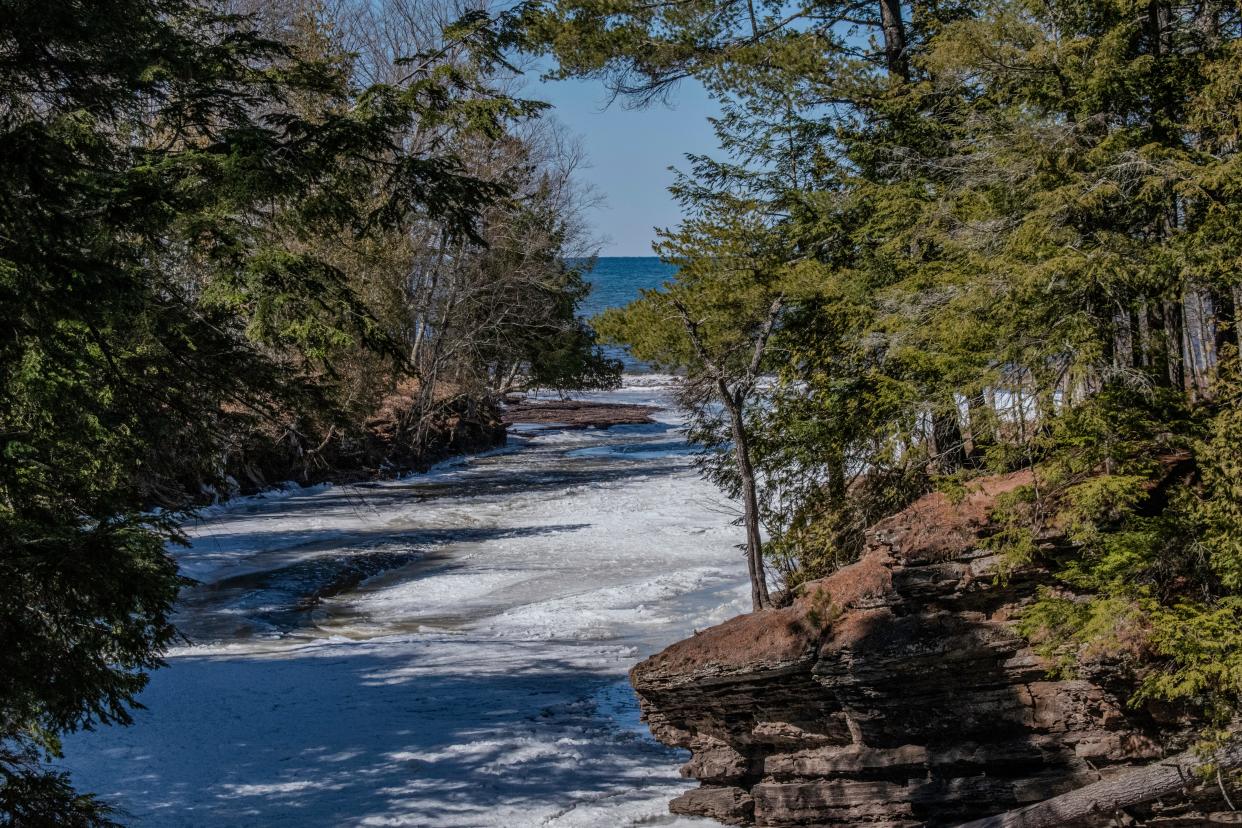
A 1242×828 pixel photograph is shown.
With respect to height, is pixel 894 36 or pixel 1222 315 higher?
pixel 894 36

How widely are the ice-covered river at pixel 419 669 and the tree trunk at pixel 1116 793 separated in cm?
301

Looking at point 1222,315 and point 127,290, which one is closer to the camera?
point 127,290

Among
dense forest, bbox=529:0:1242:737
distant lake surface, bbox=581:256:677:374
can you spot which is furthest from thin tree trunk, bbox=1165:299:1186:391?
distant lake surface, bbox=581:256:677:374

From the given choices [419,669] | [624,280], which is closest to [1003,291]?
[419,669]

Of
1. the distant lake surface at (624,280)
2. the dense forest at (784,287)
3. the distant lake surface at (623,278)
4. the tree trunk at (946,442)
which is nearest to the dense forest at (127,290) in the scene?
the dense forest at (784,287)

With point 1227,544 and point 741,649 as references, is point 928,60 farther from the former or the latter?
point 741,649

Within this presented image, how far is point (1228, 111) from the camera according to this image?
7.35 metres

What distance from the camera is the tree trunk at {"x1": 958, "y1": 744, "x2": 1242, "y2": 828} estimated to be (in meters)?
6.82

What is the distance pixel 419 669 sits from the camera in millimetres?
11680

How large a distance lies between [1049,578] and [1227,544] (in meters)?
1.27

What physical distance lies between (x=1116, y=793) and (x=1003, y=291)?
12.3ft

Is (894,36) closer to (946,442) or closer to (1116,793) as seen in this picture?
(946,442)

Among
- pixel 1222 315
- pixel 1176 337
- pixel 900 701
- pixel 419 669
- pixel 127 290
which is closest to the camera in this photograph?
pixel 127 290

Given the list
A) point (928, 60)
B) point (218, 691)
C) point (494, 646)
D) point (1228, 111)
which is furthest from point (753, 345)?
point (218, 691)
